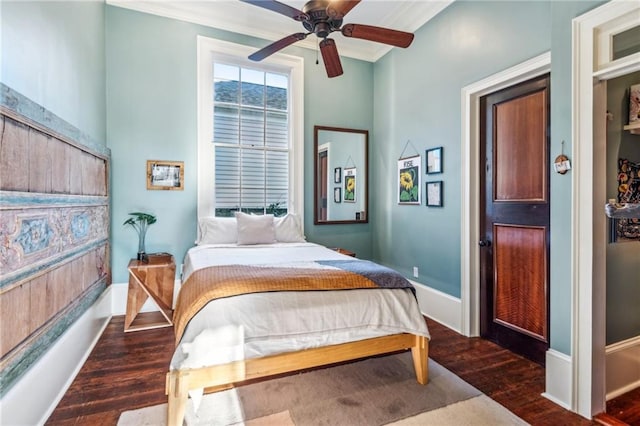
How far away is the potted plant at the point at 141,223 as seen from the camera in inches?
130

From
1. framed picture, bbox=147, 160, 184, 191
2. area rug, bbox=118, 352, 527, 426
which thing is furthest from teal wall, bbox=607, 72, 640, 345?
framed picture, bbox=147, 160, 184, 191

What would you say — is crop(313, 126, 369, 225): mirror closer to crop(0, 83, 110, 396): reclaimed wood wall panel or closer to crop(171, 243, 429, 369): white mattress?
crop(171, 243, 429, 369): white mattress

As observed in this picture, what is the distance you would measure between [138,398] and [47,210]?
49.8 inches

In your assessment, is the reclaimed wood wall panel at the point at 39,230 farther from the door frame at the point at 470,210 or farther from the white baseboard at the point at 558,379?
the door frame at the point at 470,210

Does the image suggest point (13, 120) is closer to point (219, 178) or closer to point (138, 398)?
point (138, 398)

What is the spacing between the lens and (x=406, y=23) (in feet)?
11.9

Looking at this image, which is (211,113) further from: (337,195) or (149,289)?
(149,289)

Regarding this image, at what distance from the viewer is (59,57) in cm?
215

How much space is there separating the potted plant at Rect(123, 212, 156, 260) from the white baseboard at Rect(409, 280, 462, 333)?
2908 millimetres

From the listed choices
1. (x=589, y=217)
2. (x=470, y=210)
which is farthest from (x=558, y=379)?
(x=470, y=210)

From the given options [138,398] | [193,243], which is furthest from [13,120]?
[193,243]

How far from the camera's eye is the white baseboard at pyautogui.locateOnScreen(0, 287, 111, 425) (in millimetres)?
1483

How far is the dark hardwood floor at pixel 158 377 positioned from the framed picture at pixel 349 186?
6.67ft

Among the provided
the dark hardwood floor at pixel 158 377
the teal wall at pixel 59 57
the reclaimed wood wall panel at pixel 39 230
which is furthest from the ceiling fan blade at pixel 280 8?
the dark hardwood floor at pixel 158 377
